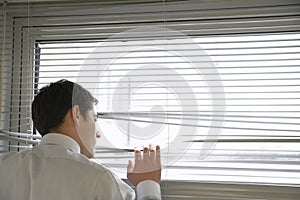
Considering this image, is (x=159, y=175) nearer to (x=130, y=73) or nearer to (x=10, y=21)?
(x=130, y=73)

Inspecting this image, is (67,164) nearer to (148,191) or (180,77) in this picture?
(148,191)

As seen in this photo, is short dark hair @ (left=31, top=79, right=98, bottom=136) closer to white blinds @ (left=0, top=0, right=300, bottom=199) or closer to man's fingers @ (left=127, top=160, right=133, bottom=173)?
white blinds @ (left=0, top=0, right=300, bottom=199)

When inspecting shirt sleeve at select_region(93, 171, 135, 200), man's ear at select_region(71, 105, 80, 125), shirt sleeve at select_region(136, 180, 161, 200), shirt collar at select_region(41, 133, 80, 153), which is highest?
man's ear at select_region(71, 105, 80, 125)

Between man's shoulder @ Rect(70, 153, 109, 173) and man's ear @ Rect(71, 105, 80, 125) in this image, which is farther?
man's ear @ Rect(71, 105, 80, 125)

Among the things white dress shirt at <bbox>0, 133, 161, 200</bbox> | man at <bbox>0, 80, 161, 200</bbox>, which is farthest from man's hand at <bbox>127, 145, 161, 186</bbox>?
white dress shirt at <bbox>0, 133, 161, 200</bbox>

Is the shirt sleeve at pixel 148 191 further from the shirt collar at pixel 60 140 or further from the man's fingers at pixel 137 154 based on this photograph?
the shirt collar at pixel 60 140

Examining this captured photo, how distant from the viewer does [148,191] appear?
114 centimetres

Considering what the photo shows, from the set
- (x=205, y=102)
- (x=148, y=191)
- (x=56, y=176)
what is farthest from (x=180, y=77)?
(x=56, y=176)

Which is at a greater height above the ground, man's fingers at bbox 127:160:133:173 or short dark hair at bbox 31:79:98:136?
short dark hair at bbox 31:79:98:136

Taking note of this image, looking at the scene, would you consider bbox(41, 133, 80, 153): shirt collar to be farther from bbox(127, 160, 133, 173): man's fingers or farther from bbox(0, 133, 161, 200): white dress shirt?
bbox(127, 160, 133, 173): man's fingers

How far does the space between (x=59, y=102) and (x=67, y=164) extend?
7.7 inches

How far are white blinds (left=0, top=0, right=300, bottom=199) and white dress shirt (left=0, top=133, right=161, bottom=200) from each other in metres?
0.14

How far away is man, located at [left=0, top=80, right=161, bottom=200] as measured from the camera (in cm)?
98

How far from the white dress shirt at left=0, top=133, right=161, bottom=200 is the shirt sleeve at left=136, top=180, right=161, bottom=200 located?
0.11 meters
